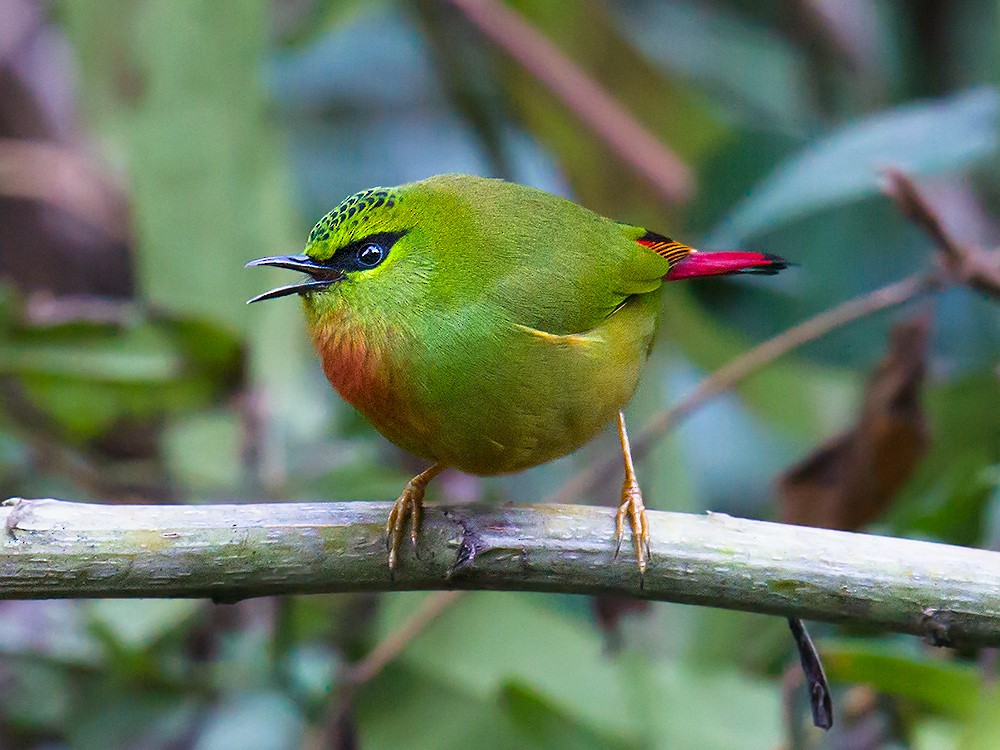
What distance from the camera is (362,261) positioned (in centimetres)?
243

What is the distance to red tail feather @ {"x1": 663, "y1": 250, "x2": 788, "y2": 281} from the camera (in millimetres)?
2797

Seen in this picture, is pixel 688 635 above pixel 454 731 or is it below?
above

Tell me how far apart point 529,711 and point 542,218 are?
1246 mm

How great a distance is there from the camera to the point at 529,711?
9.75ft

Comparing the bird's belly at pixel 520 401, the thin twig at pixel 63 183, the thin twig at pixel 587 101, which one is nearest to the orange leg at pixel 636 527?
the bird's belly at pixel 520 401

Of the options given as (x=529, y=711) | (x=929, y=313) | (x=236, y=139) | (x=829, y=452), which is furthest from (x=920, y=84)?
(x=529, y=711)

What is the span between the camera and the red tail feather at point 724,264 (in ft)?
9.18

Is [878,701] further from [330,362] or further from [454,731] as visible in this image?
[330,362]

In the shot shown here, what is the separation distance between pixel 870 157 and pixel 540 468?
5.00 feet

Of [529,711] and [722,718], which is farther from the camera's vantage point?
[722,718]

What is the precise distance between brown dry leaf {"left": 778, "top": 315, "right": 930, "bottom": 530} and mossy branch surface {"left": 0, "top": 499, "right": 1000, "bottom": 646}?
43.9 inches

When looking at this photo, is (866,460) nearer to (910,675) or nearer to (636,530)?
(910,675)

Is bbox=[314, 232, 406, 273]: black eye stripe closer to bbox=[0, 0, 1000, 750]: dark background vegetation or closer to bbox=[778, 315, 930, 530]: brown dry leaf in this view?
bbox=[0, 0, 1000, 750]: dark background vegetation

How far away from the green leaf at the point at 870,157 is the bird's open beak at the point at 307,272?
1.54 meters
